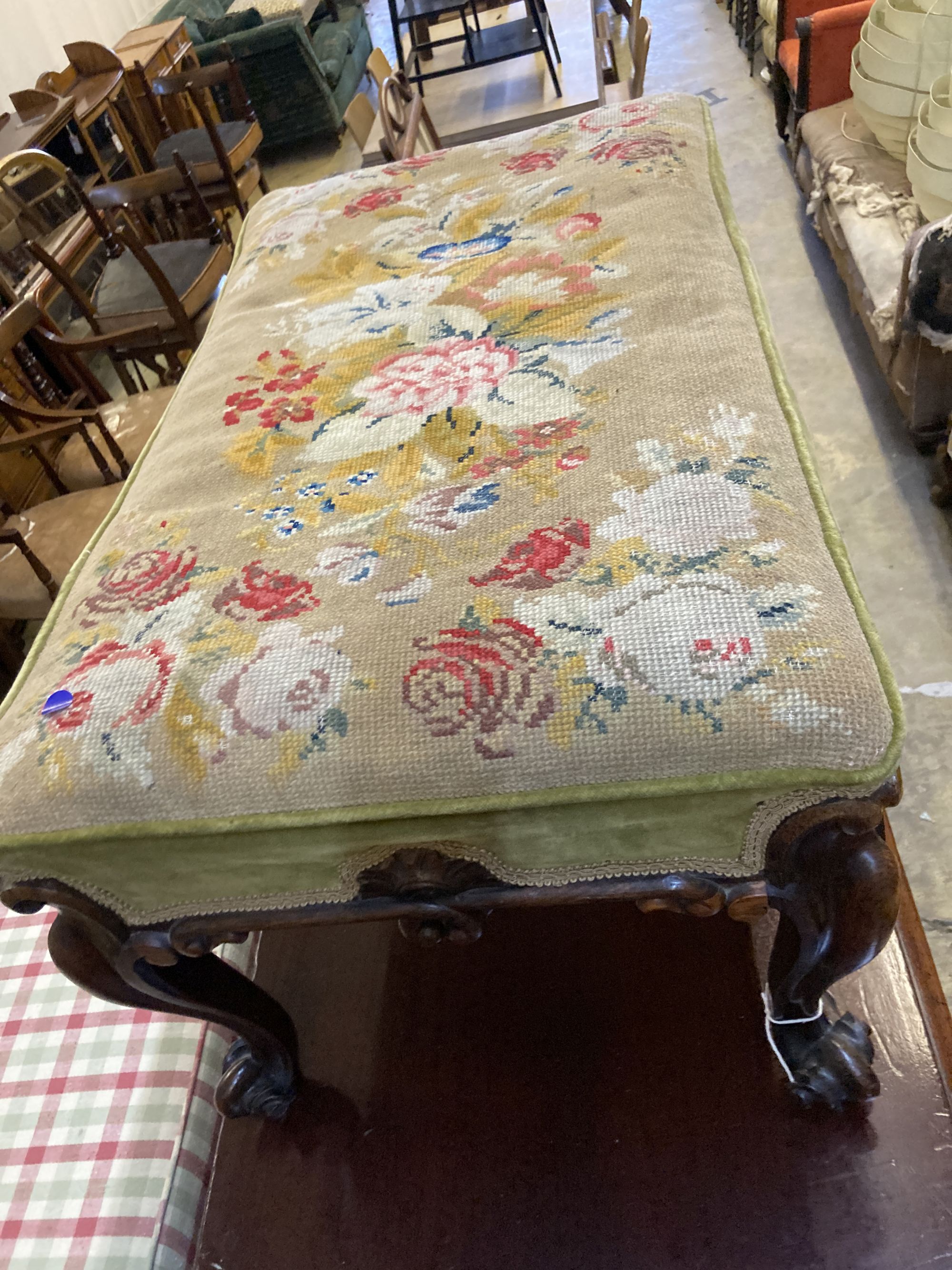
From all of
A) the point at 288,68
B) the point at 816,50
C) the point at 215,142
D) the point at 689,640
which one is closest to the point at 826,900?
the point at 689,640

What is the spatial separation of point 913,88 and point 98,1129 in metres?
2.46

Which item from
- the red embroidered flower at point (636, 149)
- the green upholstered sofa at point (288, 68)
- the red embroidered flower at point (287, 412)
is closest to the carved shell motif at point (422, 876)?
the red embroidered flower at point (287, 412)

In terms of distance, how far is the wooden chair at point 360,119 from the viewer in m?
2.44

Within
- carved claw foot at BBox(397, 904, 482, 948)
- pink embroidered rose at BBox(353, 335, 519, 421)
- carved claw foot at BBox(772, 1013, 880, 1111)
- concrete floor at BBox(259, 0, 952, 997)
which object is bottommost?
concrete floor at BBox(259, 0, 952, 997)

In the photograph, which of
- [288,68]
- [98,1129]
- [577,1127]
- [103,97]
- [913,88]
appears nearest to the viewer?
[577,1127]

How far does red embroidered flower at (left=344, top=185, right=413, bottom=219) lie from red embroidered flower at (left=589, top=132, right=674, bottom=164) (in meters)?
0.28

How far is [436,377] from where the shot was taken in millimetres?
880

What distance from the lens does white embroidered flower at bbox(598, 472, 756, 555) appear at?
2.10 feet

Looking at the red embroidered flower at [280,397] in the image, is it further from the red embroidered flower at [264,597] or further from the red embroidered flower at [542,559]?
the red embroidered flower at [542,559]

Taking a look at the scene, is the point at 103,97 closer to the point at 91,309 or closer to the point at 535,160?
the point at 91,309

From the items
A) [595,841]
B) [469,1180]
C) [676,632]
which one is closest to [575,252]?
[676,632]

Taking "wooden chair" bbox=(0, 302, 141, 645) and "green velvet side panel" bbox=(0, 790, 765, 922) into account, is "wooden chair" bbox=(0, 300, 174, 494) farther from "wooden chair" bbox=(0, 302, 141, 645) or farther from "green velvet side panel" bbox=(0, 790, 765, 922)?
"green velvet side panel" bbox=(0, 790, 765, 922)

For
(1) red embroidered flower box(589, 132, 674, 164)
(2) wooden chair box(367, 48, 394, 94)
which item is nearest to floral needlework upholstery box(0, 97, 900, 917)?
(1) red embroidered flower box(589, 132, 674, 164)

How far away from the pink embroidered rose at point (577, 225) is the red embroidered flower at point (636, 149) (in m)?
0.12
